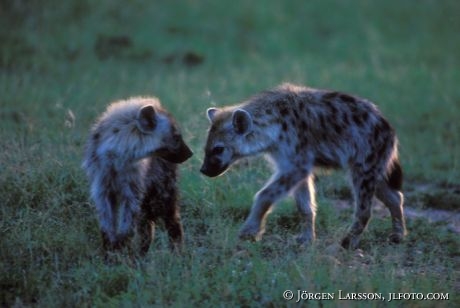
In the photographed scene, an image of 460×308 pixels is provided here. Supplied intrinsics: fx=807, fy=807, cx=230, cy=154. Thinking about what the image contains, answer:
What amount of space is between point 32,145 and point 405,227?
2.42 m

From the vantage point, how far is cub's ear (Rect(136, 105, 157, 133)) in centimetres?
417

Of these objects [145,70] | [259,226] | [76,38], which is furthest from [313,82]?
[259,226]

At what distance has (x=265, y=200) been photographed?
4.37 metres

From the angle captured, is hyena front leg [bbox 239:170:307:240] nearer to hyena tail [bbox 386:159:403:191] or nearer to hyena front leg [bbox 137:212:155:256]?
hyena front leg [bbox 137:212:155:256]

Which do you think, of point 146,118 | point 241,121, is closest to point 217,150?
point 241,121

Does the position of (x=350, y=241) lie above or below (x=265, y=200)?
below

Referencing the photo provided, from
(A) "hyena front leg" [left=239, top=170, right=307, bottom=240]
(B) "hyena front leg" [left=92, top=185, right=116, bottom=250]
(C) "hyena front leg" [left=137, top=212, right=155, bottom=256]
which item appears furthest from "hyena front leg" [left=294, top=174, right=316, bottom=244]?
(B) "hyena front leg" [left=92, top=185, right=116, bottom=250]

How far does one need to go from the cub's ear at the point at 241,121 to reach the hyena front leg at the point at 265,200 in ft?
1.04

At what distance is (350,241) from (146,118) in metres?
1.32

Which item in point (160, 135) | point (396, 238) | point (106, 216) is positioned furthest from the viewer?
point (396, 238)

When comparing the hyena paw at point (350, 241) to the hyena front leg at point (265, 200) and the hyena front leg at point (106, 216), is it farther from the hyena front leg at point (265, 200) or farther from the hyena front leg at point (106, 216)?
the hyena front leg at point (106, 216)
